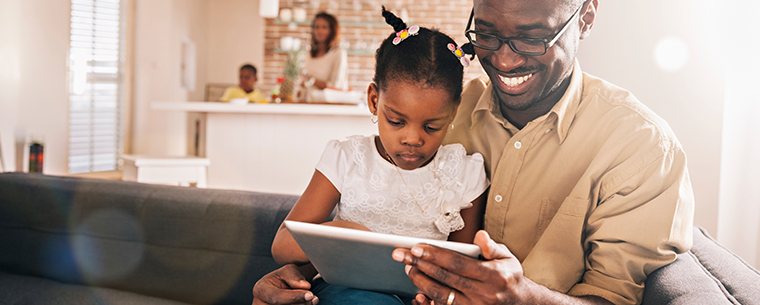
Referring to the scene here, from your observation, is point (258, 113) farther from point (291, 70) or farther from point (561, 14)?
point (561, 14)

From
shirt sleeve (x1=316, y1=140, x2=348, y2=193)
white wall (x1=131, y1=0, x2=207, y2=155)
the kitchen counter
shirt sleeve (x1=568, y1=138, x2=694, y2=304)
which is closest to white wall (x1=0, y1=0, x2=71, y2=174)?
white wall (x1=131, y1=0, x2=207, y2=155)

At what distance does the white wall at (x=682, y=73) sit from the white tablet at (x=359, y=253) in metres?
1.27

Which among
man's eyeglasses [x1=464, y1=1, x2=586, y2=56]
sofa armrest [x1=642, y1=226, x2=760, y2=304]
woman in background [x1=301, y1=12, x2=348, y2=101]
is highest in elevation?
woman in background [x1=301, y1=12, x2=348, y2=101]

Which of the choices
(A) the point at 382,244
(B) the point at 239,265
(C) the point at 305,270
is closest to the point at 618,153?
(A) the point at 382,244

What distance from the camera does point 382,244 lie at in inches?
29.5

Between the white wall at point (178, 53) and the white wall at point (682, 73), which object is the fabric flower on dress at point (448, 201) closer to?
the white wall at point (682, 73)

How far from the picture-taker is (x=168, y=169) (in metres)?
3.76

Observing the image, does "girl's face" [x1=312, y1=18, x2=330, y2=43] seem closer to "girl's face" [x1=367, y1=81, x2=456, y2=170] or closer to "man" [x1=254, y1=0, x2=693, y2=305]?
"man" [x1=254, y1=0, x2=693, y2=305]

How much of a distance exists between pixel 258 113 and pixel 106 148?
2.39 metres

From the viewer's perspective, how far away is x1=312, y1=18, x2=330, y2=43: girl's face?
173 inches

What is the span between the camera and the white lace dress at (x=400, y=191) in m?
1.12

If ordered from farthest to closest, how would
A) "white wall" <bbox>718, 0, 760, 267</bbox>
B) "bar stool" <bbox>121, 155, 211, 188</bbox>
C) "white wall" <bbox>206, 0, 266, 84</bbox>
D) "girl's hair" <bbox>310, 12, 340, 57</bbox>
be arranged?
"white wall" <bbox>206, 0, 266, 84</bbox> < "girl's hair" <bbox>310, 12, 340, 57</bbox> < "bar stool" <bbox>121, 155, 211, 188</bbox> < "white wall" <bbox>718, 0, 760, 267</bbox>

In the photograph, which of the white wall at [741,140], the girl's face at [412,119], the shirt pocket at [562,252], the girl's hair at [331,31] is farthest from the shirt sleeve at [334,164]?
the girl's hair at [331,31]

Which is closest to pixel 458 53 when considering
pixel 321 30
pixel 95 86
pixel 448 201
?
pixel 448 201
